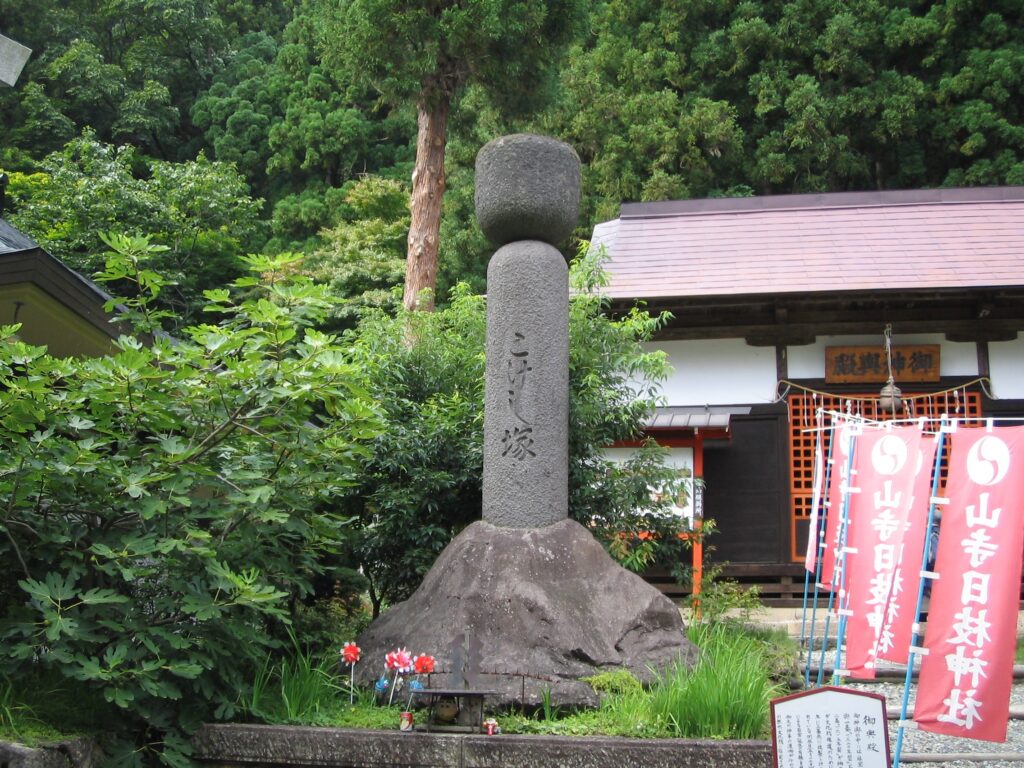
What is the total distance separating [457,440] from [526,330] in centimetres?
141

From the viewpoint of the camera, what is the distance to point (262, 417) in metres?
5.04

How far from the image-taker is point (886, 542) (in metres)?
6.46

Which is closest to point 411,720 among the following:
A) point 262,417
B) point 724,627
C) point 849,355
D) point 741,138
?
point 262,417

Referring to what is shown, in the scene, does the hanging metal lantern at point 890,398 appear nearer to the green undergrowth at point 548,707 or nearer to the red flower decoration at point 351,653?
the green undergrowth at point 548,707

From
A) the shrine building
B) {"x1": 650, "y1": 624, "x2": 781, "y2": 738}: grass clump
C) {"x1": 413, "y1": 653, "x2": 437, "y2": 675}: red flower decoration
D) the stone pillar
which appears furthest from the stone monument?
the shrine building

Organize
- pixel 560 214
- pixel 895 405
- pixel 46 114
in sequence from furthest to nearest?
pixel 46 114
pixel 895 405
pixel 560 214

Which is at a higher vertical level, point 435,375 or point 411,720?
point 435,375

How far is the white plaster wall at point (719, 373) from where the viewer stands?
11.6 metres

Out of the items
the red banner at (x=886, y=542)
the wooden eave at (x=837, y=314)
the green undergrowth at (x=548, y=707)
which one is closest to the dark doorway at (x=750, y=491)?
the wooden eave at (x=837, y=314)

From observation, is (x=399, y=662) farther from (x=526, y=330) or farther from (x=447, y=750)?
(x=526, y=330)

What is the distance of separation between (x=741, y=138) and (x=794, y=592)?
11.2m

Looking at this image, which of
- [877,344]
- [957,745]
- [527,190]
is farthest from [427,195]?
[957,745]

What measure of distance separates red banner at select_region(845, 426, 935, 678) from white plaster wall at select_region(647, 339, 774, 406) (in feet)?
15.7

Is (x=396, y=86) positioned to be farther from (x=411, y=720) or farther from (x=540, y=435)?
(x=411, y=720)
